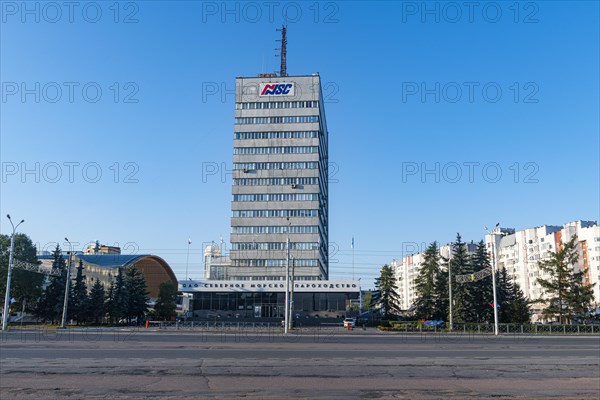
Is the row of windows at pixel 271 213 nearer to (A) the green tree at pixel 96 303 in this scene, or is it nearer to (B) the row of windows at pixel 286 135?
(B) the row of windows at pixel 286 135

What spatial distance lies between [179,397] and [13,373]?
7340 mm

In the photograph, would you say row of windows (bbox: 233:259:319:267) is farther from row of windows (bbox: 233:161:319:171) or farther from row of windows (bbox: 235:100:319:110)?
row of windows (bbox: 235:100:319:110)

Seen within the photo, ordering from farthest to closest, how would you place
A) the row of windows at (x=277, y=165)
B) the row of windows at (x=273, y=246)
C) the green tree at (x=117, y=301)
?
the row of windows at (x=277, y=165) → the row of windows at (x=273, y=246) → the green tree at (x=117, y=301)

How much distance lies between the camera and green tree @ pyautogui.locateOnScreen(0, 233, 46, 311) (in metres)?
67.1

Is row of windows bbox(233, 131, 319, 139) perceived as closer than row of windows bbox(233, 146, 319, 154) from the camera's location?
No

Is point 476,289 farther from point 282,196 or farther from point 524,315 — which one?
point 282,196

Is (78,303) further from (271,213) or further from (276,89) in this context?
(276,89)

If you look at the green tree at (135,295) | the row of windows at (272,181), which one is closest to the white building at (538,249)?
the row of windows at (272,181)

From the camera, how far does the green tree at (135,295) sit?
70938 mm

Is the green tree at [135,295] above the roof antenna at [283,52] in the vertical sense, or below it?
below

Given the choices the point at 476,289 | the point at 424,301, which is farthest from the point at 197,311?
the point at 476,289

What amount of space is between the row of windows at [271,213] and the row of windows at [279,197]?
2658mm

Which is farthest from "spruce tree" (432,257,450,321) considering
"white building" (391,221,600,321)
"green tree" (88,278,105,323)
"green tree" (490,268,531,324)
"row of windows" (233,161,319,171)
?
"green tree" (88,278,105,323)

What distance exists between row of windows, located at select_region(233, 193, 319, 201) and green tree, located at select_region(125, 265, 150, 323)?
35550 mm
